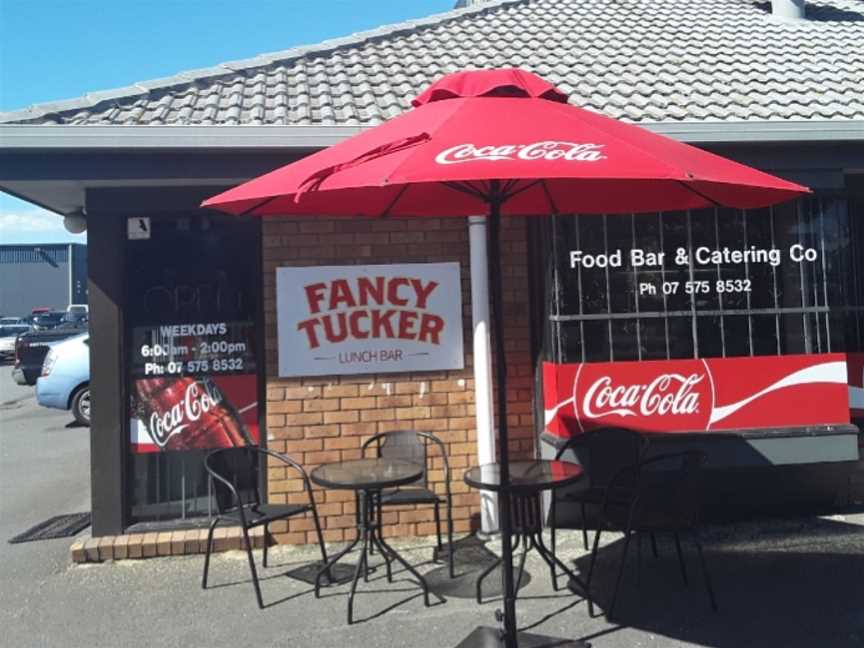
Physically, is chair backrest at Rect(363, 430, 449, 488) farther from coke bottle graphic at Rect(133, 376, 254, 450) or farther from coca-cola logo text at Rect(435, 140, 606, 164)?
coca-cola logo text at Rect(435, 140, 606, 164)

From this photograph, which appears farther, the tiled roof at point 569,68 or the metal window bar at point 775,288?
the tiled roof at point 569,68

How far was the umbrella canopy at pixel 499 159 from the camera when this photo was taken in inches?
97.8

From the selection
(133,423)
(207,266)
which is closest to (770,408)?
(207,266)

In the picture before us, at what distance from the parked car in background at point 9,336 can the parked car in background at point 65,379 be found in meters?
15.2

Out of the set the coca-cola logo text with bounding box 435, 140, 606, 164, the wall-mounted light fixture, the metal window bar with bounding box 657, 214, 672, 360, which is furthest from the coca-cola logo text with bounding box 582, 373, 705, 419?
the wall-mounted light fixture

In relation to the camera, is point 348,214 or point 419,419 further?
point 419,419

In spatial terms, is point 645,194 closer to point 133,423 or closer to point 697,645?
point 697,645

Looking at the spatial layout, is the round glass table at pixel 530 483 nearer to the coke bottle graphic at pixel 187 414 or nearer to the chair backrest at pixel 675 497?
the chair backrest at pixel 675 497

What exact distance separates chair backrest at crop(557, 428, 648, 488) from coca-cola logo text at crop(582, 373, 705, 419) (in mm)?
275

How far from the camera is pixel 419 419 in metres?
5.33

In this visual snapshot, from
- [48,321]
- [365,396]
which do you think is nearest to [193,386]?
[365,396]

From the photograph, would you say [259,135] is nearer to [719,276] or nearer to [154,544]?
[154,544]

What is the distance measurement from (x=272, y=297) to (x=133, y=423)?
1.30 metres

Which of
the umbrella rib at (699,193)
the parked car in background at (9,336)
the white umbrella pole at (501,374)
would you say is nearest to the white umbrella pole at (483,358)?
the white umbrella pole at (501,374)
